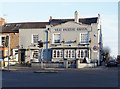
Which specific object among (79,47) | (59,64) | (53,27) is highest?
(53,27)

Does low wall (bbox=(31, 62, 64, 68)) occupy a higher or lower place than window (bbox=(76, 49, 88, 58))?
lower

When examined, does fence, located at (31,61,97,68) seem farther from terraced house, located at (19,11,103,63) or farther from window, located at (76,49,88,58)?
window, located at (76,49,88,58)

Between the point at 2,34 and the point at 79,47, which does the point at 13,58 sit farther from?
the point at 79,47

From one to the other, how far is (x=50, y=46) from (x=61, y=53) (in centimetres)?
251

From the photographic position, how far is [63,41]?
136 feet

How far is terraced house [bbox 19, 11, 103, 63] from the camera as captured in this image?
40750mm

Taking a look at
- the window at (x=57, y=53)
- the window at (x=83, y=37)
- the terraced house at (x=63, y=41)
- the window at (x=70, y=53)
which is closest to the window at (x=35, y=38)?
the terraced house at (x=63, y=41)

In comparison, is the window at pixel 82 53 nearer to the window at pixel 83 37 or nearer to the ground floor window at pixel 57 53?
the window at pixel 83 37

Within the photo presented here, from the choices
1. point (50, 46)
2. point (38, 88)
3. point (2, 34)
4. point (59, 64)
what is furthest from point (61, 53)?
point (38, 88)

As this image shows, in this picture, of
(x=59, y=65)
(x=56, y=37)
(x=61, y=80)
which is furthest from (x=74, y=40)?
(x=61, y=80)

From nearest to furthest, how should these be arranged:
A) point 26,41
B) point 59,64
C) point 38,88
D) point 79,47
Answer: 1. point 38,88
2. point 59,64
3. point 79,47
4. point 26,41

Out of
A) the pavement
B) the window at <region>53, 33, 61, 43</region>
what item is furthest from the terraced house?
the pavement

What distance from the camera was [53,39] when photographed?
42.5 metres

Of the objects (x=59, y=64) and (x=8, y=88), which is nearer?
(x=8, y=88)
